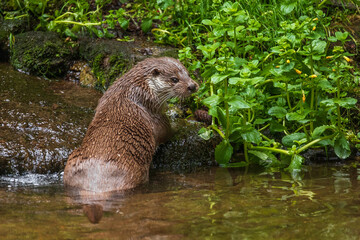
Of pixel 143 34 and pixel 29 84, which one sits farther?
pixel 143 34

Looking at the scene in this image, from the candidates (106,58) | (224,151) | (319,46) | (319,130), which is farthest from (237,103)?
(106,58)

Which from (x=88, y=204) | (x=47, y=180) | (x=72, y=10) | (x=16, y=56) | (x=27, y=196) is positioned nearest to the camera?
(x=88, y=204)

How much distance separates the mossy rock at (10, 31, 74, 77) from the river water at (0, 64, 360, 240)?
48 cm

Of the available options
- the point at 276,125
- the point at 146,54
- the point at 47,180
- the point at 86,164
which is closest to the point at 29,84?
the point at 146,54

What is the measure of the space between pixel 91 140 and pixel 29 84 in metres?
1.95

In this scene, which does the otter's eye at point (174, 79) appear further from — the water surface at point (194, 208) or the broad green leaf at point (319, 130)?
the broad green leaf at point (319, 130)

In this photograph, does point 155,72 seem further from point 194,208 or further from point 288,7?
point 194,208

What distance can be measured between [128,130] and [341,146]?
179 centimetres

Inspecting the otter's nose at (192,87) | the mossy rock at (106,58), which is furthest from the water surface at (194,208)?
the mossy rock at (106,58)

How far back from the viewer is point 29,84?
17.8ft

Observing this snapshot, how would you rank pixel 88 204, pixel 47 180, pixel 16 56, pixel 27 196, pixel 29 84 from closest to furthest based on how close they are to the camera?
pixel 88 204 < pixel 27 196 < pixel 47 180 < pixel 29 84 < pixel 16 56

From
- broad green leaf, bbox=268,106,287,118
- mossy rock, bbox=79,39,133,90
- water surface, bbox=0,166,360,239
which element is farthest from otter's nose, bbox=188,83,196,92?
mossy rock, bbox=79,39,133,90

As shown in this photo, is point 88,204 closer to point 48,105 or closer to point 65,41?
point 48,105

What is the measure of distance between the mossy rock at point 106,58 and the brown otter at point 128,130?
1012mm
